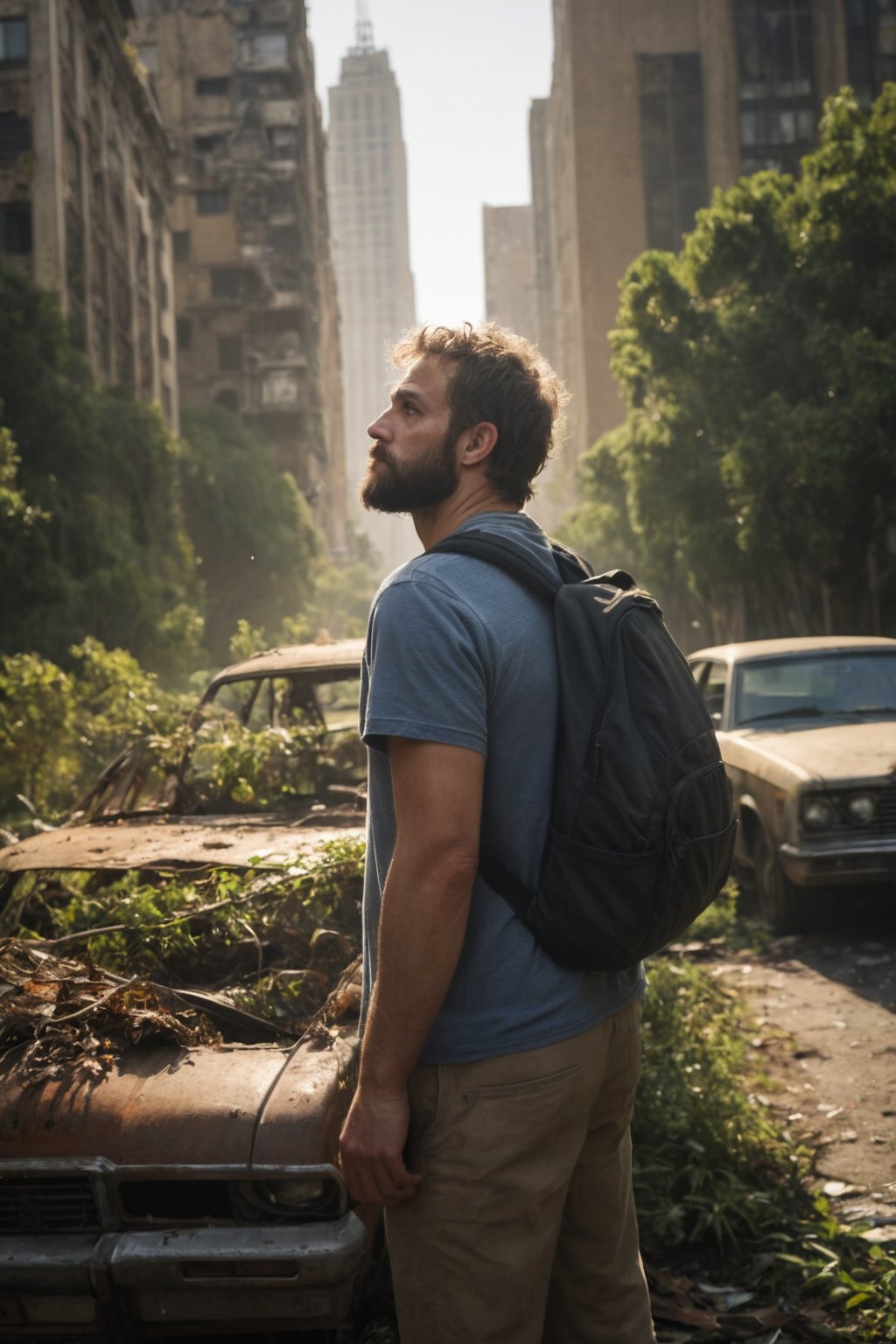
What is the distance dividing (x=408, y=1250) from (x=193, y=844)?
2.94 meters

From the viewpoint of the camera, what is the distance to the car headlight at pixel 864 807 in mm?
6973

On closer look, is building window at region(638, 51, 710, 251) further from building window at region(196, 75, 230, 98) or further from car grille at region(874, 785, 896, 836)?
car grille at region(874, 785, 896, 836)

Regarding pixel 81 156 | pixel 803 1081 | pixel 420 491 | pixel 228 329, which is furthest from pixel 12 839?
pixel 228 329

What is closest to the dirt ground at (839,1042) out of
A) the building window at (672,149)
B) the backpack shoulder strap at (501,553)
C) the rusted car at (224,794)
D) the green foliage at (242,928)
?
the green foliage at (242,928)

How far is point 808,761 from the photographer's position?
718 centimetres

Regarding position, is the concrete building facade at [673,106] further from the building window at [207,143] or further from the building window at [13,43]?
the building window at [13,43]

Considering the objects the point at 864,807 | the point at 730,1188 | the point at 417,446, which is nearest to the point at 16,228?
the point at 864,807

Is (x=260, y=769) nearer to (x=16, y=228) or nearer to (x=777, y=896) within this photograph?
Answer: (x=777, y=896)

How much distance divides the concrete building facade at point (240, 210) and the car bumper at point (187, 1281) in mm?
66088

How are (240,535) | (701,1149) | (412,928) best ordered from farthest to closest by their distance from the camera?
1. (240,535)
2. (701,1149)
3. (412,928)

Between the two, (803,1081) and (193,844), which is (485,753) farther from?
(803,1081)

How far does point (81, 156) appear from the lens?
34.8 m

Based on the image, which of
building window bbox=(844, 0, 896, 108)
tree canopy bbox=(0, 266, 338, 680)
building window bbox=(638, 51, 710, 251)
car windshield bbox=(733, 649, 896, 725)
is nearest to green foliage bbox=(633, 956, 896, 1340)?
car windshield bbox=(733, 649, 896, 725)

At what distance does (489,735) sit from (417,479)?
1.58ft
